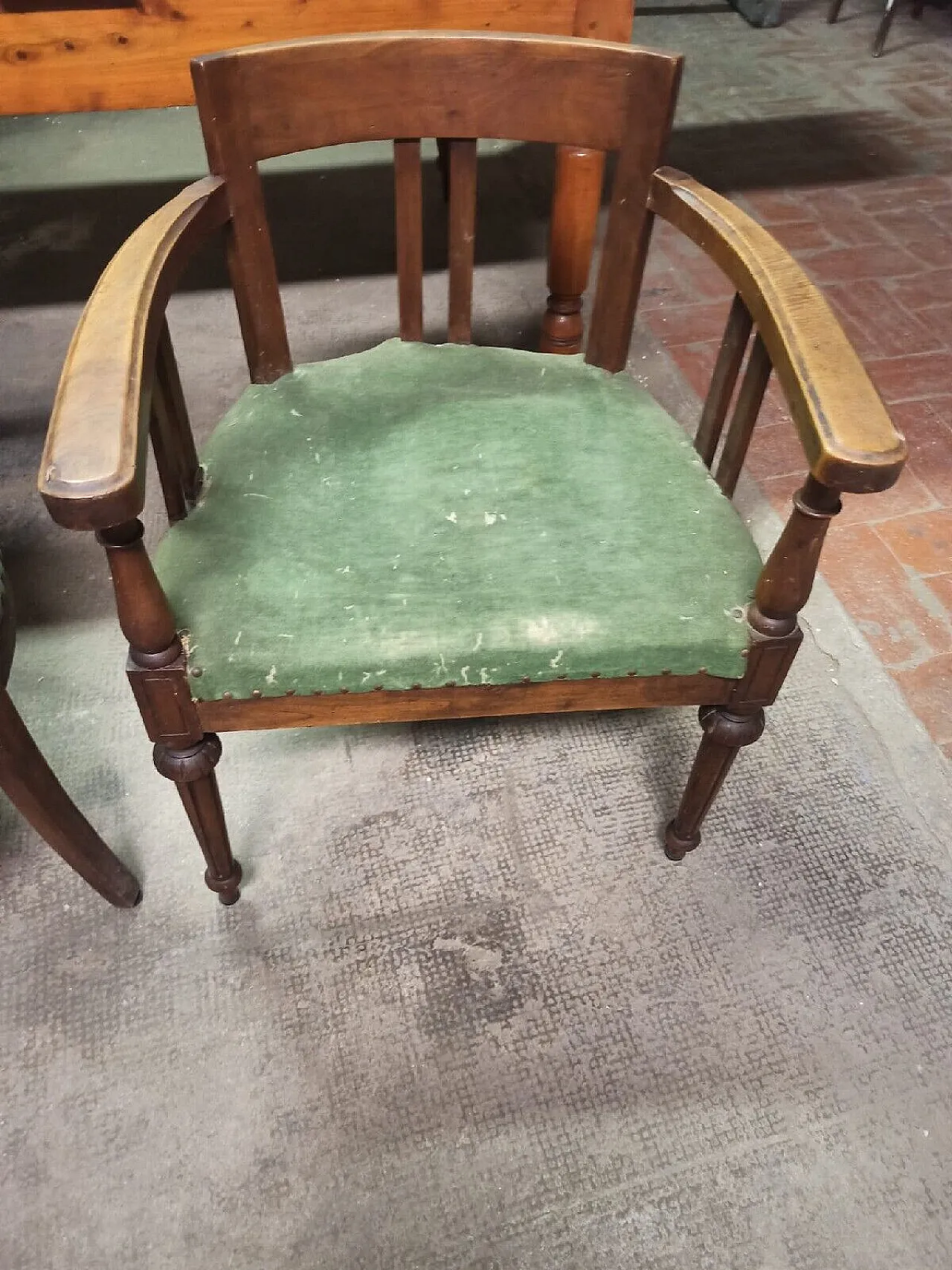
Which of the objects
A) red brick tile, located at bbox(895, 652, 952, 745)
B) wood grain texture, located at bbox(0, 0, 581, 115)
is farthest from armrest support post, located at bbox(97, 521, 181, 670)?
red brick tile, located at bbox(895, 652, 952, 745)

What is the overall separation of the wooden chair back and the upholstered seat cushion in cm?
15

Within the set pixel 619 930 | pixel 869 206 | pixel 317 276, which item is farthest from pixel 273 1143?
pixel 869 206

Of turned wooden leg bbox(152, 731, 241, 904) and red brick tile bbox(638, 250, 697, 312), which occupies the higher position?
turned wooden leg bbox(152, 731, 241, 904)

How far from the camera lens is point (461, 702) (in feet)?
2.97

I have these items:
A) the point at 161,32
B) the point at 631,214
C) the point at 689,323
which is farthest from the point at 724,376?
the point at 689,323

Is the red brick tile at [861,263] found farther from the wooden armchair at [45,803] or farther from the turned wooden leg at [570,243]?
the wooden armchair at [45,803]

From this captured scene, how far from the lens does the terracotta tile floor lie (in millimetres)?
1609

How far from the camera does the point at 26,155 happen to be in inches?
105

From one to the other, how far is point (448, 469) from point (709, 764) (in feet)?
1.43

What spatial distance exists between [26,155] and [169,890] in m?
2.41

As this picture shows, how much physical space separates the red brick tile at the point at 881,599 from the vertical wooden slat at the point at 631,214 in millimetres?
680

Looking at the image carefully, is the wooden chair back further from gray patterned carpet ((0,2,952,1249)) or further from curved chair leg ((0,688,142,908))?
gray patterned carpet ((0,2,952,1249))

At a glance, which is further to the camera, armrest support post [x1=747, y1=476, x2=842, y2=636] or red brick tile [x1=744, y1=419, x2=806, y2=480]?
red brick tile [x1=744, y1=419, x2=806, y2=480]

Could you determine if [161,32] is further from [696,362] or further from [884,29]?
[884,29]
